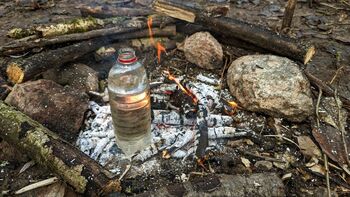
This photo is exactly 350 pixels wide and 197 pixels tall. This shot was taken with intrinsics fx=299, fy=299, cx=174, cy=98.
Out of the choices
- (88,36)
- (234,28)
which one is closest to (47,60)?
(88,36)

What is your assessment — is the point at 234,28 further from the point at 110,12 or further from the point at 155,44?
the point at 110,12

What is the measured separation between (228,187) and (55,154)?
156 centimetres

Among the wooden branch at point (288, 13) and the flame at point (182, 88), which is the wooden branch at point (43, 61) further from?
the wooden branch at point (288, 13)

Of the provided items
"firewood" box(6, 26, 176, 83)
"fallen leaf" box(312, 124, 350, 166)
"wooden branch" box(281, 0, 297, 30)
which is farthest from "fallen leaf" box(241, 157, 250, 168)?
"wooden branch" box(281, 0, 297, 30)

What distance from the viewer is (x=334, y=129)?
11.6 ft

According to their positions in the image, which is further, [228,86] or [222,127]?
[228,86]

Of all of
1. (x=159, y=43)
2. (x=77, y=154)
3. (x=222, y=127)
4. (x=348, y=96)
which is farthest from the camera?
A: (x=159, y=43)

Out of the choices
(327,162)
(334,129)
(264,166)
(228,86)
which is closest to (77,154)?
(264,166)

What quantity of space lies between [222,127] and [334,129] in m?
1.33

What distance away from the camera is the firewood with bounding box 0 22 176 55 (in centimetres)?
408

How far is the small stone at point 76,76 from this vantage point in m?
3.87

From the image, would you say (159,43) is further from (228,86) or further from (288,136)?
(288,136)

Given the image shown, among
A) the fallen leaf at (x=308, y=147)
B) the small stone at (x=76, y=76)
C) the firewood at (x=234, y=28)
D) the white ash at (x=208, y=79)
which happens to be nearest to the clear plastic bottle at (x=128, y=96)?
the small stone at (x=76, y=76)

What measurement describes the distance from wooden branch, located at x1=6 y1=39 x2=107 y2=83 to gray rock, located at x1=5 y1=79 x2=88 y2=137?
25cm
